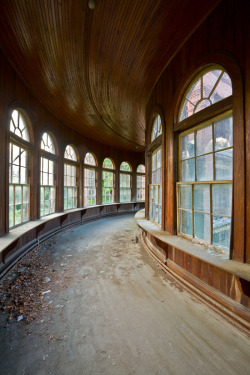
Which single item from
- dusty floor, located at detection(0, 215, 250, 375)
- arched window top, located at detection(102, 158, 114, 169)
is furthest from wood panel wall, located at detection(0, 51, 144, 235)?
dusty floor, located at detection(0, 215, 250, 375)

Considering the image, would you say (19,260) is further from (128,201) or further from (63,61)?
(128,201)

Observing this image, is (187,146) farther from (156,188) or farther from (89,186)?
(89,186)

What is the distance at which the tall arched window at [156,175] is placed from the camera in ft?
11.1

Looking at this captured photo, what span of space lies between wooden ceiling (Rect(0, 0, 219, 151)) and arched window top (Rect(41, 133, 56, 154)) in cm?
88

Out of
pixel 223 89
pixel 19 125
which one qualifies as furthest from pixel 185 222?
pixel 19 125

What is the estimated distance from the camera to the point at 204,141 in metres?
2.25

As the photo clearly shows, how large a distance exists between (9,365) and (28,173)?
346 centimetres

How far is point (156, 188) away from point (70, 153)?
13.1 ft

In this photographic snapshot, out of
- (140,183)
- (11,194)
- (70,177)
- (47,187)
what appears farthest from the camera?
(140,183)

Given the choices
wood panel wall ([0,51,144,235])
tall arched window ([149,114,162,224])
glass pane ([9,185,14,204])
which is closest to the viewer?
wood panel wall ([0,51,144,235])

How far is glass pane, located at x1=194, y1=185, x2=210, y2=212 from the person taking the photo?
216 cm

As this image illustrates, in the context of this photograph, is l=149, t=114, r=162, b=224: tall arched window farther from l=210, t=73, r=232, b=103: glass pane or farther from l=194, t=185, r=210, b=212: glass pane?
l=210, t=73, r=232, b=103: glass pane

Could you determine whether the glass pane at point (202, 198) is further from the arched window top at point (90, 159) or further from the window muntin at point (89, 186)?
the arched window top at point (90, 159)

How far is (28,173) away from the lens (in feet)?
13.0
